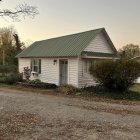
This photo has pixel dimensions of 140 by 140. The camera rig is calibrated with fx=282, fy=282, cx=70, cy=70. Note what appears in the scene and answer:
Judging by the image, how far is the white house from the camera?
2150cm

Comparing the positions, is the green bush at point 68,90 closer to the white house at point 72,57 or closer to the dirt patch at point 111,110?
the white house at point 72,57

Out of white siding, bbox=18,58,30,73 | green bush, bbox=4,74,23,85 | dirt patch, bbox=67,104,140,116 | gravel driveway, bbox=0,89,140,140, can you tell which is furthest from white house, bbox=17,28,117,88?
gravel driveway, bbox=0,89,140,140

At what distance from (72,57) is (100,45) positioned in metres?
2.99

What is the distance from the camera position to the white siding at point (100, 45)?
2236 cm

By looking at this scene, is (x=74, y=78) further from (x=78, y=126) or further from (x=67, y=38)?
(x=78, y=126)

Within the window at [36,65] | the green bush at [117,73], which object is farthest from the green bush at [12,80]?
the green bush at [117,73]

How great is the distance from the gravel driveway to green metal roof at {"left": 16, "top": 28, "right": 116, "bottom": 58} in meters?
8.37

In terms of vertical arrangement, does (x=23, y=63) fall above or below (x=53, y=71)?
above

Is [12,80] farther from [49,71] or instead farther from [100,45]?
[100,45]

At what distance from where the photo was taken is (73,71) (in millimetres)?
21688

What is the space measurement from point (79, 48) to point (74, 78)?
2329 mm

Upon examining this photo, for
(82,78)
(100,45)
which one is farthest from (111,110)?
(100,45)

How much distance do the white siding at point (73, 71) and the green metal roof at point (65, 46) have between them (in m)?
0.59

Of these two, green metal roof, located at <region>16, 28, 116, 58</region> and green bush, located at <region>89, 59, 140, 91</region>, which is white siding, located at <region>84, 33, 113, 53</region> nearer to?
green metal roof, located at <region>16, 28, 116, 58</region>
